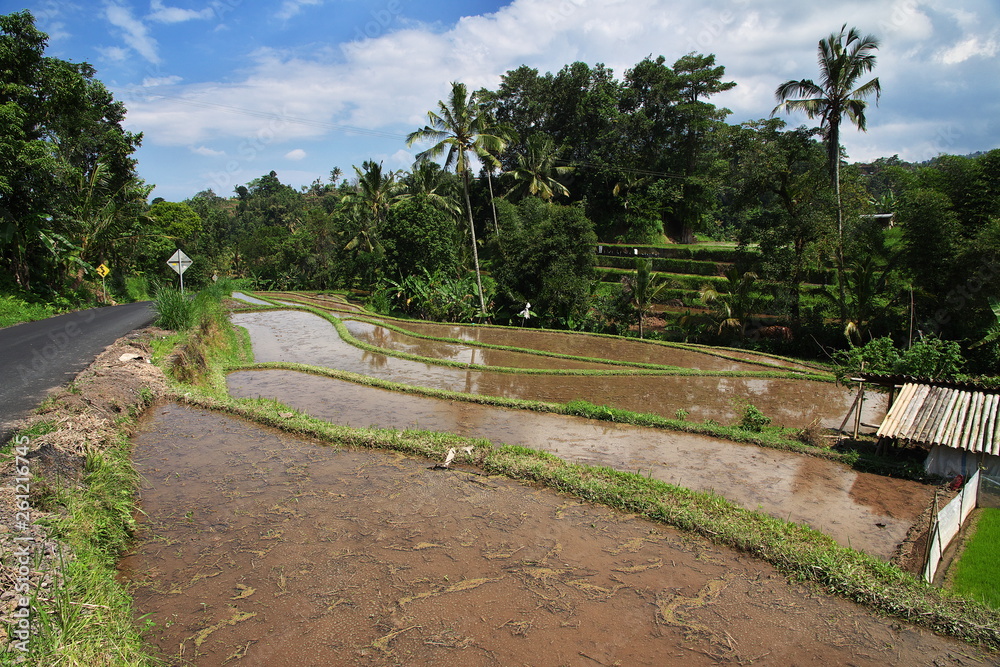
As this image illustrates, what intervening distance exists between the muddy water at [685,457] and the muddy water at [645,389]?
5.01ft

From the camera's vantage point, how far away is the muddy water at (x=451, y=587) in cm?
379

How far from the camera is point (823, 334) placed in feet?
65.4

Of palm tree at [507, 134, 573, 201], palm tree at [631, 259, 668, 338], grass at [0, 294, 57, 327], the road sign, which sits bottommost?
grass at [0, 294, 57, 327]

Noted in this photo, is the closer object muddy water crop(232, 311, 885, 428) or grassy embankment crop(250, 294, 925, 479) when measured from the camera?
grassy embankment crop(250, 294, 925, 479)

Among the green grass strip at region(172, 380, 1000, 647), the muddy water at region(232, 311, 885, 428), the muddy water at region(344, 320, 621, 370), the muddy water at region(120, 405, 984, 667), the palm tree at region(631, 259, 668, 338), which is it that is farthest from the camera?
the palm tree at region(631, 259, 668, 338)

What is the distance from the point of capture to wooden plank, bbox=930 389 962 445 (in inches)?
284

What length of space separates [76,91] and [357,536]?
21.0 m

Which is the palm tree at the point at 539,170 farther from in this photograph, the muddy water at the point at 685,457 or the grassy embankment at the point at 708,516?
the grassy embankment at the point at 708,516

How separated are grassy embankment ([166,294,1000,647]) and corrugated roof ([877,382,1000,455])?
331 cm

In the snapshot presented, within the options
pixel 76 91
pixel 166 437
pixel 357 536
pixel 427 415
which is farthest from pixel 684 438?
pixel 76 91

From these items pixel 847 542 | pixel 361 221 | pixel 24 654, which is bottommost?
pixel 847 542

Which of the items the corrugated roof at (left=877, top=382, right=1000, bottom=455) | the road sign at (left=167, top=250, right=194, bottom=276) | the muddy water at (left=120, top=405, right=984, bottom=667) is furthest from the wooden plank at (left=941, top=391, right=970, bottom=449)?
the road sign at (left=167, top=250, right=194, bottom=276)

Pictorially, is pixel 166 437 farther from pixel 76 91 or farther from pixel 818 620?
pixel 76 91

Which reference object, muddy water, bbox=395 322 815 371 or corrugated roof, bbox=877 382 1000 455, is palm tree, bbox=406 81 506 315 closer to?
muddy water, bbox=395 322 815 371
